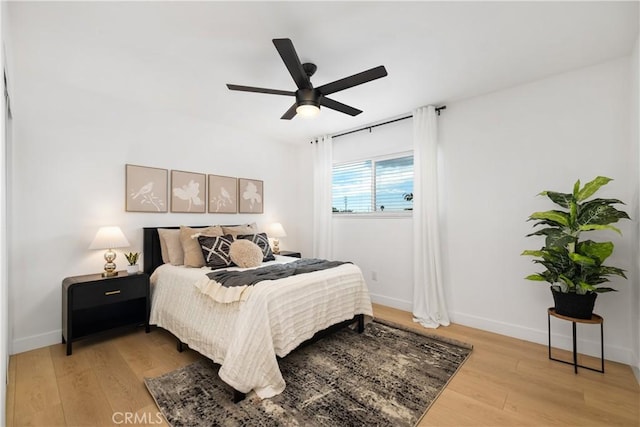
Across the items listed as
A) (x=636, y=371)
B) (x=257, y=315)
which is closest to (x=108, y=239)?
(x=257, y=315)

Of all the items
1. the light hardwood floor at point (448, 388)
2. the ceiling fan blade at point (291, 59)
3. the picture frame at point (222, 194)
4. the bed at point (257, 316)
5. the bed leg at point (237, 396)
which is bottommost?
the light hardwood floor at point (448, 388)

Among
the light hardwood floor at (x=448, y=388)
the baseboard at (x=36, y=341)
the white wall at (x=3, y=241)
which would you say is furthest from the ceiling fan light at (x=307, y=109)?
the baseboard at (x=36, y=341)

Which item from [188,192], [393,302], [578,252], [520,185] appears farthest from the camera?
[393,302]

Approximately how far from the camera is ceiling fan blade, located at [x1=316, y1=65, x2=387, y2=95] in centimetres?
205

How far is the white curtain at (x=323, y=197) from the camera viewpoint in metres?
4.58

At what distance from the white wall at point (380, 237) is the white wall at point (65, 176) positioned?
2.21m

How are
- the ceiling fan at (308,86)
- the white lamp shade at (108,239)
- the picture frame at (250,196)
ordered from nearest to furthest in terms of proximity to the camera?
the ceiling fan at (308,86)
the white lamp shade at (108,239)
the picture frame at (250,196)

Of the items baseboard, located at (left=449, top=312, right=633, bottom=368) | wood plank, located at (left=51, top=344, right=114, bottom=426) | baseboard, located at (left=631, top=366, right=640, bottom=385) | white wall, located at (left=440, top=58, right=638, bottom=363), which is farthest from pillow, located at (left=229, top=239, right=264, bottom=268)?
baseboard, located at (left=631, top=366, right=640, bottom=385)

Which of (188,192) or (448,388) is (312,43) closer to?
(188,192)

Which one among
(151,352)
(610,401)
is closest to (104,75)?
(151,352)

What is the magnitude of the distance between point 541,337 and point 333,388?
2.17 m

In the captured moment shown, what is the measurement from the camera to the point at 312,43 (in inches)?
88.4

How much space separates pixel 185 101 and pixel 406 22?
8.13 ft

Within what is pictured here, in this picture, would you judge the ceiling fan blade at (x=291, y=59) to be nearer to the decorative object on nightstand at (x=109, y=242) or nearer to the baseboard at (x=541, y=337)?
the decorative object on nightstand at (x=109, y=242)
